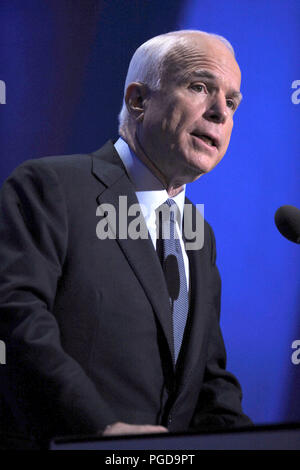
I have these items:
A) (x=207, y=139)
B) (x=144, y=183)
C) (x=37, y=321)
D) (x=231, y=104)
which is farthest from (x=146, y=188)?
(x=37, y=321)

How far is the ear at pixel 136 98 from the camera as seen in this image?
1.29 meters

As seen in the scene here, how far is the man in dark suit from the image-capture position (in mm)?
946

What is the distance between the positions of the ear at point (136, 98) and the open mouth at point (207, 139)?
14cm

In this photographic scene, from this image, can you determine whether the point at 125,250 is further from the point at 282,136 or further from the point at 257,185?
the point at 282,136

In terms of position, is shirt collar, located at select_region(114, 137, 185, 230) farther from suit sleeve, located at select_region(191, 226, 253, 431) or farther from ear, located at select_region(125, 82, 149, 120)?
suit sleeve, located at select_region(191, 226, 253, 431)

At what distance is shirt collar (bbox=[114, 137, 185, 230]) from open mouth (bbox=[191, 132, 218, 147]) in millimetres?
128

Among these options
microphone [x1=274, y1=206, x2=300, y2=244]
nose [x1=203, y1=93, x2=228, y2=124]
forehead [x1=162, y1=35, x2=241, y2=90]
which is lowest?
microphone [x1=274, y1=206, x2=300, y2=244]

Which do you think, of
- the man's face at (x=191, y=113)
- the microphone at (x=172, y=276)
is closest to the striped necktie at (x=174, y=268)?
the microphone at (x=172, y=276)

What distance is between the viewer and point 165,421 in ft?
3.65

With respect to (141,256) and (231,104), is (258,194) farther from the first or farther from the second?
(141,256)

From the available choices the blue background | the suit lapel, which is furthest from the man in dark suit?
the blue background

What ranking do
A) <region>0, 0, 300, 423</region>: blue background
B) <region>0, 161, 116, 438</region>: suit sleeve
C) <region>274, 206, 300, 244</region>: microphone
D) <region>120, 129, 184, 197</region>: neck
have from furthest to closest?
<region>0, 0, 300, 423</region>: blue background < <region>120, 129, 184, 197</region>: neck < <region>274, 206, 300, 244</region>: microphone < <region>0, 161, 116, 438</region>: suit sleeve

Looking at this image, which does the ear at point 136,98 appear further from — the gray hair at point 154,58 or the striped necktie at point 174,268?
the striped necktie at point 174,268

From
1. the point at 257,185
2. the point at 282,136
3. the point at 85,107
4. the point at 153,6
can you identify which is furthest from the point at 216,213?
the point at 153,6
